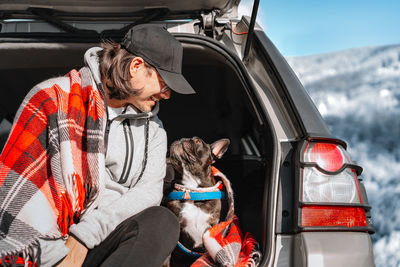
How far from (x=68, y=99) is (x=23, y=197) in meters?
0.47

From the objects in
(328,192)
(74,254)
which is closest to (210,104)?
(328,192)

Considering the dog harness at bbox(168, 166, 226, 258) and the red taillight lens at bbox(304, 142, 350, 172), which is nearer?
the red taillight lens at bbox(304, 142, 350, 172)

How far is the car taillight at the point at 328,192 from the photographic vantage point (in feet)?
4.68

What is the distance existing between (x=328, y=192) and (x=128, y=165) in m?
1.00

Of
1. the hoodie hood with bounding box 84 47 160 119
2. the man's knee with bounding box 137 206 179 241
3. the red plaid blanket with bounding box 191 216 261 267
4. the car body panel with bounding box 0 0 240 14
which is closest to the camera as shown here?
the man's knee with bounding box 137 206 179 241

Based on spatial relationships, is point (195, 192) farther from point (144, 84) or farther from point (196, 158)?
point (144, 84)

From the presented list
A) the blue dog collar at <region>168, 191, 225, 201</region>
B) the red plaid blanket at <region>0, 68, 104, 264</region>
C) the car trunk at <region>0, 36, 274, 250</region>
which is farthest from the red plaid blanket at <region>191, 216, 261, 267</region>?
the red plaid blanket at <region>0, 68, 104, 264</region>

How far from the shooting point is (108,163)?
191 cm

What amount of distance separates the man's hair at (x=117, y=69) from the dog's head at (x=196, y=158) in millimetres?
852

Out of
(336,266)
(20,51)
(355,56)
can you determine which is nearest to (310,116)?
(336,266)

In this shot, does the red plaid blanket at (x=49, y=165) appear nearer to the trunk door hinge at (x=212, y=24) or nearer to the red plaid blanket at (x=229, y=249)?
the red plaid blanket at (x=229, y=249)

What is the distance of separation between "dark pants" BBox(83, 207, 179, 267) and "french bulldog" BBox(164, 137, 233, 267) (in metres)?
0.62

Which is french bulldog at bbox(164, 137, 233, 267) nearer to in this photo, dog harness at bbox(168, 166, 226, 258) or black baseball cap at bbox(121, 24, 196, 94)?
dog harness at bbox(168, 166, 226, 258)

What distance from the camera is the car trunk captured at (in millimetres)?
2240
